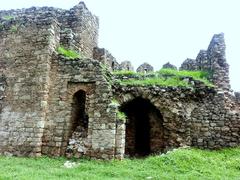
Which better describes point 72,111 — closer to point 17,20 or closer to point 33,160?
point 33,160

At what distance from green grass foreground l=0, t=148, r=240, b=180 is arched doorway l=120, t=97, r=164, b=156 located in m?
2.08

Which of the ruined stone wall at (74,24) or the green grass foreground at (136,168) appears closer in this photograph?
the green grass foreground at (136,168)

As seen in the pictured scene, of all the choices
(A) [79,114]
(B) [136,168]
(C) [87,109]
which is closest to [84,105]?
(A) [79,114]

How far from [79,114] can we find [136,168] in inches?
155

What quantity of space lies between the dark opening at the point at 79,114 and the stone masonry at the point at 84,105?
0.04 metres

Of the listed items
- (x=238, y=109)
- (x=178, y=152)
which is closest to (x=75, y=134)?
(x=178, y=152)

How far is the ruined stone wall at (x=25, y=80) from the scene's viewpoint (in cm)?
1401

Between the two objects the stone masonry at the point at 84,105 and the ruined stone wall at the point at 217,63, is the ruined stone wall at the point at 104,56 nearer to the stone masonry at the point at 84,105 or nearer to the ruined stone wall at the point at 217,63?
the stone masonry at the point at 84,105

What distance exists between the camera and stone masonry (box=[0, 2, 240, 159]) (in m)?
13.8

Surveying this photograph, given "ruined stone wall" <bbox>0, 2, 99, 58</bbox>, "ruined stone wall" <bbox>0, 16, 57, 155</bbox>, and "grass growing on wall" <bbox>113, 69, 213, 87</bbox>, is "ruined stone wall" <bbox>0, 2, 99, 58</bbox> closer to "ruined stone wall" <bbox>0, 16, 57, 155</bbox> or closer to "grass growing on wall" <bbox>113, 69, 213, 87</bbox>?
"ruined stone wall" <bbox>0, 16, 57, 155</bbox>

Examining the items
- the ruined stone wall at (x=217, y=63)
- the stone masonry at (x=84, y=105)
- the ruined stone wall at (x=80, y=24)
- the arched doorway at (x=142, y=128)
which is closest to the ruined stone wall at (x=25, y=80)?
the stone masonry at (x=84, y=105)

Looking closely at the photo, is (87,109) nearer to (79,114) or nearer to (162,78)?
(79,114)

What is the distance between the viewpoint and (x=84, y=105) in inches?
582

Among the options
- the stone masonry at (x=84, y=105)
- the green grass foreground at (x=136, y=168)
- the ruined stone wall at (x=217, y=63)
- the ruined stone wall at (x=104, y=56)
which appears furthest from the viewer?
the ruined stone wall at (x=104, y=56)
